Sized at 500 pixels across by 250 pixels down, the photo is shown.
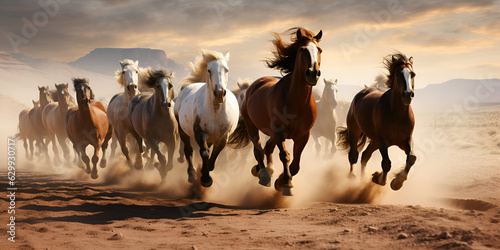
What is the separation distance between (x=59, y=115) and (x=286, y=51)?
9.72 metres

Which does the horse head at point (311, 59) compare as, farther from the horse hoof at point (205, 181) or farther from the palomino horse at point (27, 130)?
the palomino horse at point (27, 130)

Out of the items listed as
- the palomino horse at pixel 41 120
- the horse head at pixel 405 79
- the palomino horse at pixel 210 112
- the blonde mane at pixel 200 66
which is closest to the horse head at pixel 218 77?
the palomino horse at pixel 210 112

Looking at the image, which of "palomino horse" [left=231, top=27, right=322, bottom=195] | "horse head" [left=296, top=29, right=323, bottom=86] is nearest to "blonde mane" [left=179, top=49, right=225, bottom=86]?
"palomino horse" [left=231, top=27, right=322, bottom=195]

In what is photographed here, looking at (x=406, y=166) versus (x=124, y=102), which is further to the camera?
(x=124, y=102)

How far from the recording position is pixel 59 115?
587 inches

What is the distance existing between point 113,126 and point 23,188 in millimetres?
3139

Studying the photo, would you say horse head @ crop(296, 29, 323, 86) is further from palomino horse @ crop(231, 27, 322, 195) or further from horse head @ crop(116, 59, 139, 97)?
horse head @ crop(116, 59, 139, 97)

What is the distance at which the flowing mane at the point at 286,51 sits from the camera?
7781 millimetres

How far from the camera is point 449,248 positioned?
4449mm

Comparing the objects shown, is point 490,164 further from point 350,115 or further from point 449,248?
point 449,248

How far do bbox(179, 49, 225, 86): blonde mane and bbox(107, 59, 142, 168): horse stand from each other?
1.89 metres

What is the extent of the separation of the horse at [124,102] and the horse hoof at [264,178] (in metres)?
5.33

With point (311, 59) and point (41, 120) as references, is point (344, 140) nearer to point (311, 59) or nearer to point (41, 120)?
point (311, 59)

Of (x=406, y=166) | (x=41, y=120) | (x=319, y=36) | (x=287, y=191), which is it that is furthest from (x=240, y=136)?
(x=41, y=120)
